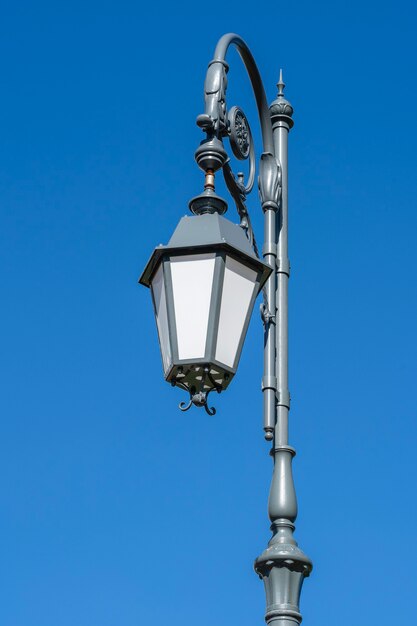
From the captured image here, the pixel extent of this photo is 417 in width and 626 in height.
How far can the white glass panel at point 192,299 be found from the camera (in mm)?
6719

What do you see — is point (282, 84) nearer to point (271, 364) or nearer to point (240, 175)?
point (240, 175)

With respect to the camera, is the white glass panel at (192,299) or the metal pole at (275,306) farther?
the metal pole at (275,306)

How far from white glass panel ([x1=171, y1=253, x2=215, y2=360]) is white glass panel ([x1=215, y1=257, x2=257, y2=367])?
82 mm

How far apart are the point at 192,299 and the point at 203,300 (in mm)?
54

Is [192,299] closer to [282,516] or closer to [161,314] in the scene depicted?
[161,314]

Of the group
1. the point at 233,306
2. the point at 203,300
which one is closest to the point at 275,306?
the point at 233,306

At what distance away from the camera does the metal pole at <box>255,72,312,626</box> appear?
6.88 m

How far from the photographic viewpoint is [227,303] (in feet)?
22.5

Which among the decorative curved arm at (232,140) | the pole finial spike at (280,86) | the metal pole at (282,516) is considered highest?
the pole finial spike at (280,86)

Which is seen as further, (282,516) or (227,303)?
(282,516)

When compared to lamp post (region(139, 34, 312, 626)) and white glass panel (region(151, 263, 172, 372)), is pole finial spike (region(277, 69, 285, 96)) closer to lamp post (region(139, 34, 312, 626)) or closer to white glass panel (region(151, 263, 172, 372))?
lamp post (region(139, 34, 312, 626))

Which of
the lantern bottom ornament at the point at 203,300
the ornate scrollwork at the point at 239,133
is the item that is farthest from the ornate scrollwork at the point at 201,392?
the ornate scrollwork at the point at 239,133

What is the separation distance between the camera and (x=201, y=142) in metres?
7.66

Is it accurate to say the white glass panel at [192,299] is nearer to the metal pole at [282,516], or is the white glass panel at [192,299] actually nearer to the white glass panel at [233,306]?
the white glass panel at [233,306]
